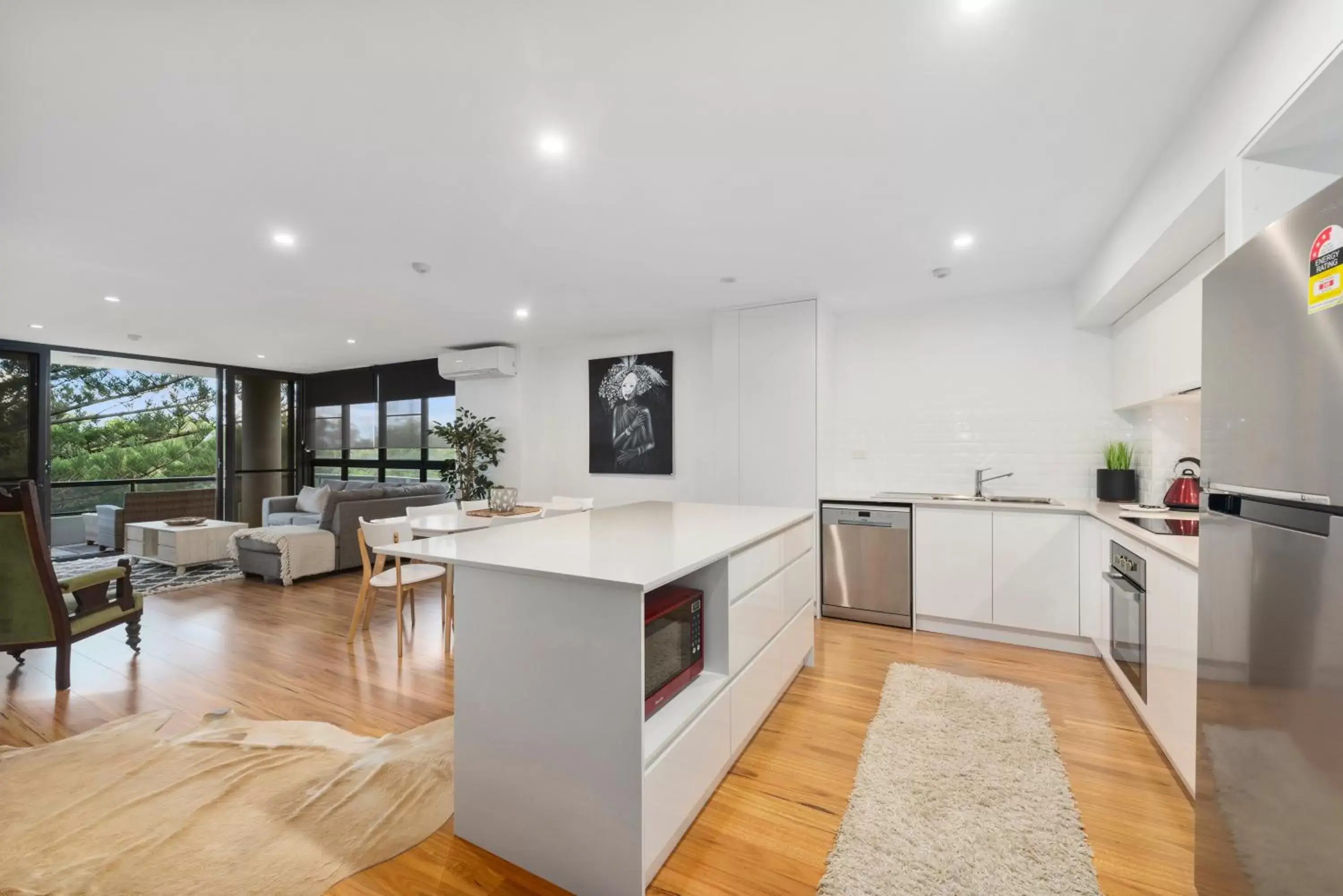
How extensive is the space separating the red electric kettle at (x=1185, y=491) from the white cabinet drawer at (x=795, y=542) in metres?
2.01

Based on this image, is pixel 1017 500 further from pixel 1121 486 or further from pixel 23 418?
pixel 23 418

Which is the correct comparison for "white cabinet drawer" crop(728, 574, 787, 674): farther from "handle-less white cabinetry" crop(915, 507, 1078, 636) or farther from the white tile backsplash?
the white tile backsplash

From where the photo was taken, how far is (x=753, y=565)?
215 centimetres

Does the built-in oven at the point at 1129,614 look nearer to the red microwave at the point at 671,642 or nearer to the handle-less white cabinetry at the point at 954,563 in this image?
the handle-less white cabinetry at the point at 954,563

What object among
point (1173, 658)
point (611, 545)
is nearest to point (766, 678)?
point (611, 545)

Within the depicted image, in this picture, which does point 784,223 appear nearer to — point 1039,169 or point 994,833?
point 1039,169

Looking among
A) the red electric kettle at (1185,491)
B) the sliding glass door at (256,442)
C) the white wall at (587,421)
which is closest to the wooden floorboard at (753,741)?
the red electric kettle at (1185,491)

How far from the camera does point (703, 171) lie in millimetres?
2318

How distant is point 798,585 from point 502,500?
6.96ft

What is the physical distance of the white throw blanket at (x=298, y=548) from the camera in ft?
16.5

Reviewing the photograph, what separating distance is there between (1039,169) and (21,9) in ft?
11.1

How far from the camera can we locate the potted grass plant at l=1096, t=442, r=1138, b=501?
3559 millimetres

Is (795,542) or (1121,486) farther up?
(1121,486)

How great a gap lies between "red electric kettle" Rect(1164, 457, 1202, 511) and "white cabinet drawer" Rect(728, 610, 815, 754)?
6.99 feet
